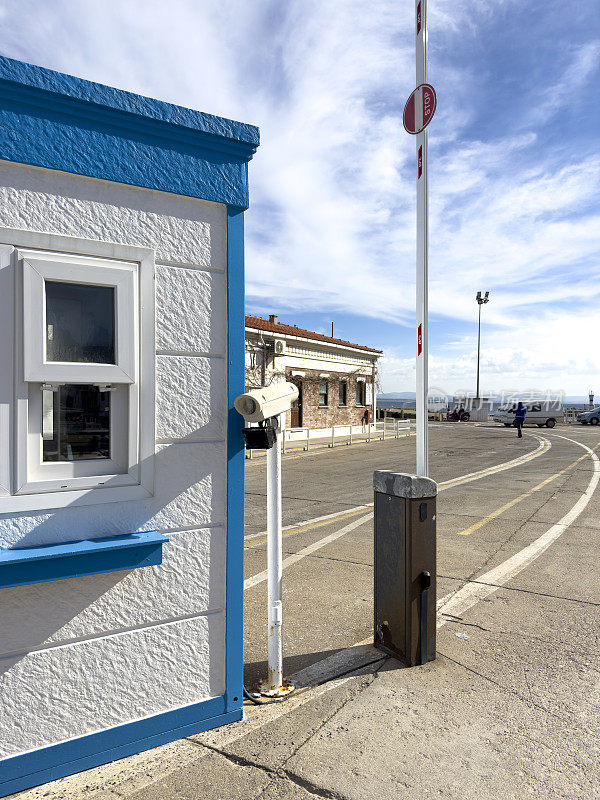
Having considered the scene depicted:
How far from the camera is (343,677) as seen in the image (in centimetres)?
363

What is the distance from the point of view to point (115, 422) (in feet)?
9.27

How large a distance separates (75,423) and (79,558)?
639mm

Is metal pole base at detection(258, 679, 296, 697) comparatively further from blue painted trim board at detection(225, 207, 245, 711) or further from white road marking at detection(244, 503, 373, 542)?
white road marking at detection(244, 503, 373, 542)

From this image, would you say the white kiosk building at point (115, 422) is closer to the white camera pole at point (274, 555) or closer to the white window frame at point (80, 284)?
the white window frame at point (80, 284)

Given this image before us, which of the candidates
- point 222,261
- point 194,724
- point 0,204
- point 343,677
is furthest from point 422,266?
point 194,724

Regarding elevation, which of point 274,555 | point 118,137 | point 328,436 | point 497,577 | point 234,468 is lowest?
point 497,577

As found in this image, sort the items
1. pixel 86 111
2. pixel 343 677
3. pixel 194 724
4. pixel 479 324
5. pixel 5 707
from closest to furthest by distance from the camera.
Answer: pixel 5 707 → pixel 86 111 → pixel 194 724 → pixel 343 677 → pixel 479 324

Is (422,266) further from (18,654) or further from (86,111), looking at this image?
(18,654)

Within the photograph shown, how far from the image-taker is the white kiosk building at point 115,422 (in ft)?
8.32

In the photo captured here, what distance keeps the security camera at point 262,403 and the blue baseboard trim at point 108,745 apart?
1597 mm

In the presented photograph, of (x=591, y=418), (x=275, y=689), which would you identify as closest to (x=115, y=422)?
(x=275, y=689)

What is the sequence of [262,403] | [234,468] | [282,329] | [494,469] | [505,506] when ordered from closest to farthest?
[262,403]
[234,468]
[505,506]
[494,469]
[282,329]

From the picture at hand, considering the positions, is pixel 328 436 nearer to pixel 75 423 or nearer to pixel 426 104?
pixel 426 104

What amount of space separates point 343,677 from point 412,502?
1219 mm
